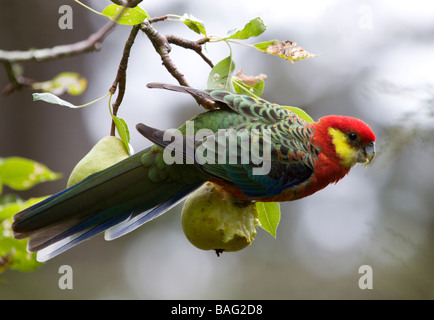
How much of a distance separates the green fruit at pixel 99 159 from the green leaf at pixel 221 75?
1.45 ft

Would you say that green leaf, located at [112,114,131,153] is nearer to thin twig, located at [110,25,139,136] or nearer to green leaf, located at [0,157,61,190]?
thin twig, located at [110,25,139,136]

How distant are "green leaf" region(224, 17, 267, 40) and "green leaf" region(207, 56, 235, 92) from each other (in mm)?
114

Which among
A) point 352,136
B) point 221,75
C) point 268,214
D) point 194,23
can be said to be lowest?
point 268,214

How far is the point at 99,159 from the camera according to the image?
1814 millimetres

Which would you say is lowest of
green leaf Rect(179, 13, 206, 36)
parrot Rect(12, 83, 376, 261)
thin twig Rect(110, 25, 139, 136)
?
parrot Rect(12, 83, 376, 261)

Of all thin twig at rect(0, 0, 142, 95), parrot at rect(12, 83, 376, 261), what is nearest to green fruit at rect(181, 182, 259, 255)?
parrot at rect(12, 83, 376, 261)

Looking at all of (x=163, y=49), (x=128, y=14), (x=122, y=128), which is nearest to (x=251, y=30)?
(x=163, y=49)

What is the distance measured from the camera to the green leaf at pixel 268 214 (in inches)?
74.9

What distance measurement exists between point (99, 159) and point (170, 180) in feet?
0.92

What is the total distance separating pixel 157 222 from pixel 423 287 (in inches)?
123

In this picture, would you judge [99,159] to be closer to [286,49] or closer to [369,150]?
[286,49]

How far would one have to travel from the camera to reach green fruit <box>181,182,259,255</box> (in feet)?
5.52

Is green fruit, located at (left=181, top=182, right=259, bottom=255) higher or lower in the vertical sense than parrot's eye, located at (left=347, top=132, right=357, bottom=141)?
lower

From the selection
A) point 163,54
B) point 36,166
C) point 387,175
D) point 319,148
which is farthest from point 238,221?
point 387,175
